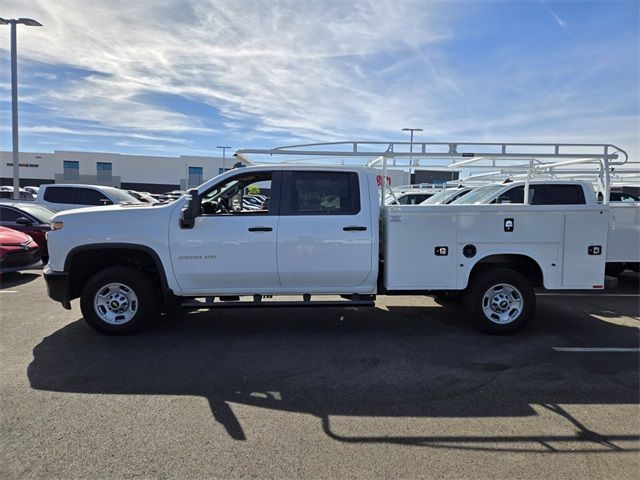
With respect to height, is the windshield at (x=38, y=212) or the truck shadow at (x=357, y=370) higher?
the windshield at (x=38, y=212)

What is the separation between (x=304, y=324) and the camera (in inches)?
249

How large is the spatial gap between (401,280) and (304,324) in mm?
1509

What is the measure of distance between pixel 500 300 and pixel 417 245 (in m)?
1.30

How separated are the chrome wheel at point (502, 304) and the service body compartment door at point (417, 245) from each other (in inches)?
22.7

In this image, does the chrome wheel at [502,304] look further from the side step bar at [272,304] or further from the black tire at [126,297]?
the black tire at [126,297]

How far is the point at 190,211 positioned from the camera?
534 centimetres

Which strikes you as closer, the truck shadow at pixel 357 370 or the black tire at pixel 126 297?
the truck shadow at pixel 357 370

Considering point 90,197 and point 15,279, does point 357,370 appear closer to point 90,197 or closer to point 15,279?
point 15,279

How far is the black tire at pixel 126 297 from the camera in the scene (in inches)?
219

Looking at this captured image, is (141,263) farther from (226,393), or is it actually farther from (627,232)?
(627,232)

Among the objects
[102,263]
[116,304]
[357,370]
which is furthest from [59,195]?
[357,370]

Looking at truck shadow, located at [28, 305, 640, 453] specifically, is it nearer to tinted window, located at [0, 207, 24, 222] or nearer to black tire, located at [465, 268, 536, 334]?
black tire, located at [465, 268, 536, 334]

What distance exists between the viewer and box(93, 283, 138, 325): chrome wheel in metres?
5.62

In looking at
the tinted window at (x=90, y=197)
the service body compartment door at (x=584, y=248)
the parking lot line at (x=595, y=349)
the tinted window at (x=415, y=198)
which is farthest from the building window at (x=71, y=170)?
the parking lot line at (x=595, y=349)
